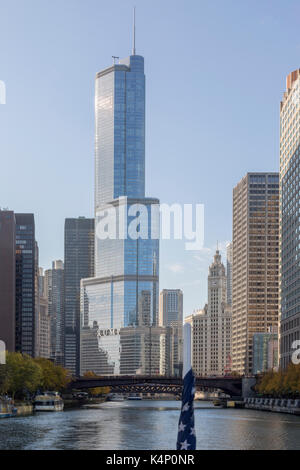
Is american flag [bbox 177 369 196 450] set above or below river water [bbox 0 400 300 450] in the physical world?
above

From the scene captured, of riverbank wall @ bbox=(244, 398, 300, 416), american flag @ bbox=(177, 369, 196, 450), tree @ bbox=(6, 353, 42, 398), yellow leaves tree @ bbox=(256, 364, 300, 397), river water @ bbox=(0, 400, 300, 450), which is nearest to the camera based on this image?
american flag @ bbox=(177, 369, 196, 450)

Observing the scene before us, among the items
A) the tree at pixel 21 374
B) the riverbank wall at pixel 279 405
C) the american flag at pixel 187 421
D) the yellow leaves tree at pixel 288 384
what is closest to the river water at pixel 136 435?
the riverbank wall at pixel 279 405

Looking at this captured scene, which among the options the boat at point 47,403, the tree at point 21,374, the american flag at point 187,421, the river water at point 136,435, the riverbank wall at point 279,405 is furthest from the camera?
the tree at point 21,374

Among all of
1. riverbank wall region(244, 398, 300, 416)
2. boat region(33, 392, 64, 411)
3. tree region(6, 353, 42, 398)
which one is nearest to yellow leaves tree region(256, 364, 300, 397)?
riverbank wall region(244, 398, 300, 416)

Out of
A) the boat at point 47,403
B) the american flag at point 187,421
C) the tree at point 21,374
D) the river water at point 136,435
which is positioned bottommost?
the boat at point 47,403

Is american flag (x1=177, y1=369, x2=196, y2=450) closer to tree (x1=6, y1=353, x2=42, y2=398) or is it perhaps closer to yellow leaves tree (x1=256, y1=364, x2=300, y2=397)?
tree (x1=6, y1=353, x2=42, y2=398)

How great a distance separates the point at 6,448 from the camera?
263 ft

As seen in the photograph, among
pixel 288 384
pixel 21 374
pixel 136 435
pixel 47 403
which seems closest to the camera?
pixel 136 435

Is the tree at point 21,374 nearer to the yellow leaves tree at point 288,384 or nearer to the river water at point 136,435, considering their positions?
the river water at point 136,435

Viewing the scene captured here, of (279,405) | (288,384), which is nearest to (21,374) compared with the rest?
(279,405)

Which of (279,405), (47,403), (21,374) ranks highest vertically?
(21,374)

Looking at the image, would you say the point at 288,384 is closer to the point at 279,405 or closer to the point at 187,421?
the point at 279,405

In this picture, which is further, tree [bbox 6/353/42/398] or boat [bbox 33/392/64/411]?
tree [bbox 6/353/42/398]
